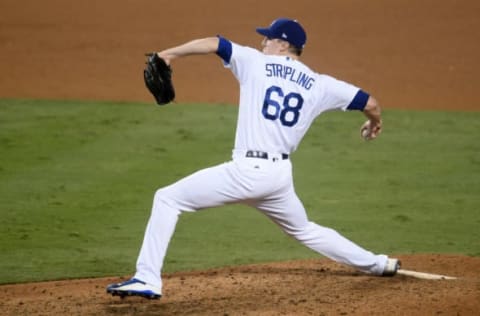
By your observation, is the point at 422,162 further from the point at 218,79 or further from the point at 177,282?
the point at 177,282

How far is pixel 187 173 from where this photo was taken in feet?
38.6

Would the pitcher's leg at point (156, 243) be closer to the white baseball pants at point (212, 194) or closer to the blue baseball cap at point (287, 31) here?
the white baseball pants at point (212, 194)

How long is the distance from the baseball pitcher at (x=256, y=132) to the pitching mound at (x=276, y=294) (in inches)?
15.0

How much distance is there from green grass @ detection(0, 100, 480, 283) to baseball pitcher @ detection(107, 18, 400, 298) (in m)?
1.94

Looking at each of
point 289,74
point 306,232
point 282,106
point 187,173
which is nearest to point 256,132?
point 282,106

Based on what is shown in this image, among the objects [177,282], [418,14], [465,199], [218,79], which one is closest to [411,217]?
[465,199]

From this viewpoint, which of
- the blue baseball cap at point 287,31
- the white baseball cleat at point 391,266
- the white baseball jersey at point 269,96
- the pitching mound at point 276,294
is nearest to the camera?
the pitching mound at point 276,294

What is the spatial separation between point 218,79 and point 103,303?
370 inches

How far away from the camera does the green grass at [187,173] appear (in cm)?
930

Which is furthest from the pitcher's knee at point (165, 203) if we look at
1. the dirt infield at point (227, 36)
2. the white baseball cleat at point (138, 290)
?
the dirt infield at point (227, 36)

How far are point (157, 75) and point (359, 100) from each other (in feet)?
4.42

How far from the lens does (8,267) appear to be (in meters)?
8.67

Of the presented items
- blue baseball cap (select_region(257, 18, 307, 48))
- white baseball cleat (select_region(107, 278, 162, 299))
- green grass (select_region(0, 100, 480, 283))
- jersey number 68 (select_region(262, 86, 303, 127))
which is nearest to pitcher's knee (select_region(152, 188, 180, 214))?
white baseball cleat (select_region(107, 278, 162, 299))

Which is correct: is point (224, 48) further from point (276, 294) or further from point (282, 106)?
point (276, 294)
